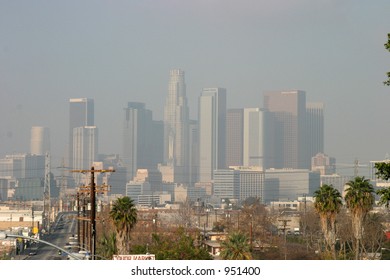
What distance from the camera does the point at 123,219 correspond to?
252 ft

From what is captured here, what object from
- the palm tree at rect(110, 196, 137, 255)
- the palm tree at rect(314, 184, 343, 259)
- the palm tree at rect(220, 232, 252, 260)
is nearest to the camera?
the palm tree at rect(220, 232, 252, 260)

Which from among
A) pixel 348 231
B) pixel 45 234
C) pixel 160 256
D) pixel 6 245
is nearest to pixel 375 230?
pixel 348 231

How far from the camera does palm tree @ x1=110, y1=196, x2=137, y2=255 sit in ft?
250

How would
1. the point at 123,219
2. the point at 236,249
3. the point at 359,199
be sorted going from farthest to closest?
the point at 359,199
the point at 123,219
the point at 236,249

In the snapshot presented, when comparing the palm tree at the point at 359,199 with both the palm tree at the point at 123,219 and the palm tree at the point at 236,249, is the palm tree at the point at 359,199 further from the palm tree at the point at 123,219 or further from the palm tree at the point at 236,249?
the palm tree at the point at 123,219

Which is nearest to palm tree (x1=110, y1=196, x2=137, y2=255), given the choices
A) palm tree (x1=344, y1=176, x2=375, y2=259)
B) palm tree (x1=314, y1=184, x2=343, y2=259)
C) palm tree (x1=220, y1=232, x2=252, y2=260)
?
palm tree (x1=220, y1=232, x2=252, y2=260)

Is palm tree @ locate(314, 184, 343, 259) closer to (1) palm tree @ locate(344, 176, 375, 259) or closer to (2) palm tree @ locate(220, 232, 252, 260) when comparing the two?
(1) palm tree @ locate(344, 176, 375, 259)

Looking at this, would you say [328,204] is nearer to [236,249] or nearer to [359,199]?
[359,199]

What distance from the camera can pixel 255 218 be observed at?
174m

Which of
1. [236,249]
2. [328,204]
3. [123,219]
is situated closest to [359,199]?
[328,204]

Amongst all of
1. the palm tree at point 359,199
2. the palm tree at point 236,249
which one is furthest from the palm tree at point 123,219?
the palm tree at point 359,199

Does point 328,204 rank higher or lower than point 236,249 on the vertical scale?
higher

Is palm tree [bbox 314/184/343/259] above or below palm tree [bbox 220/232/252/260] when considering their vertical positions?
above

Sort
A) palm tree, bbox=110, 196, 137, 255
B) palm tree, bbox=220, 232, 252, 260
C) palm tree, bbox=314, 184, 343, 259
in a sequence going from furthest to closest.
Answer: palm tree, bbox=314, 184, 343, 259, palm tree, bbox=110, 196, 137, 255, palm tree, bbox=220, 232, 252, 260
